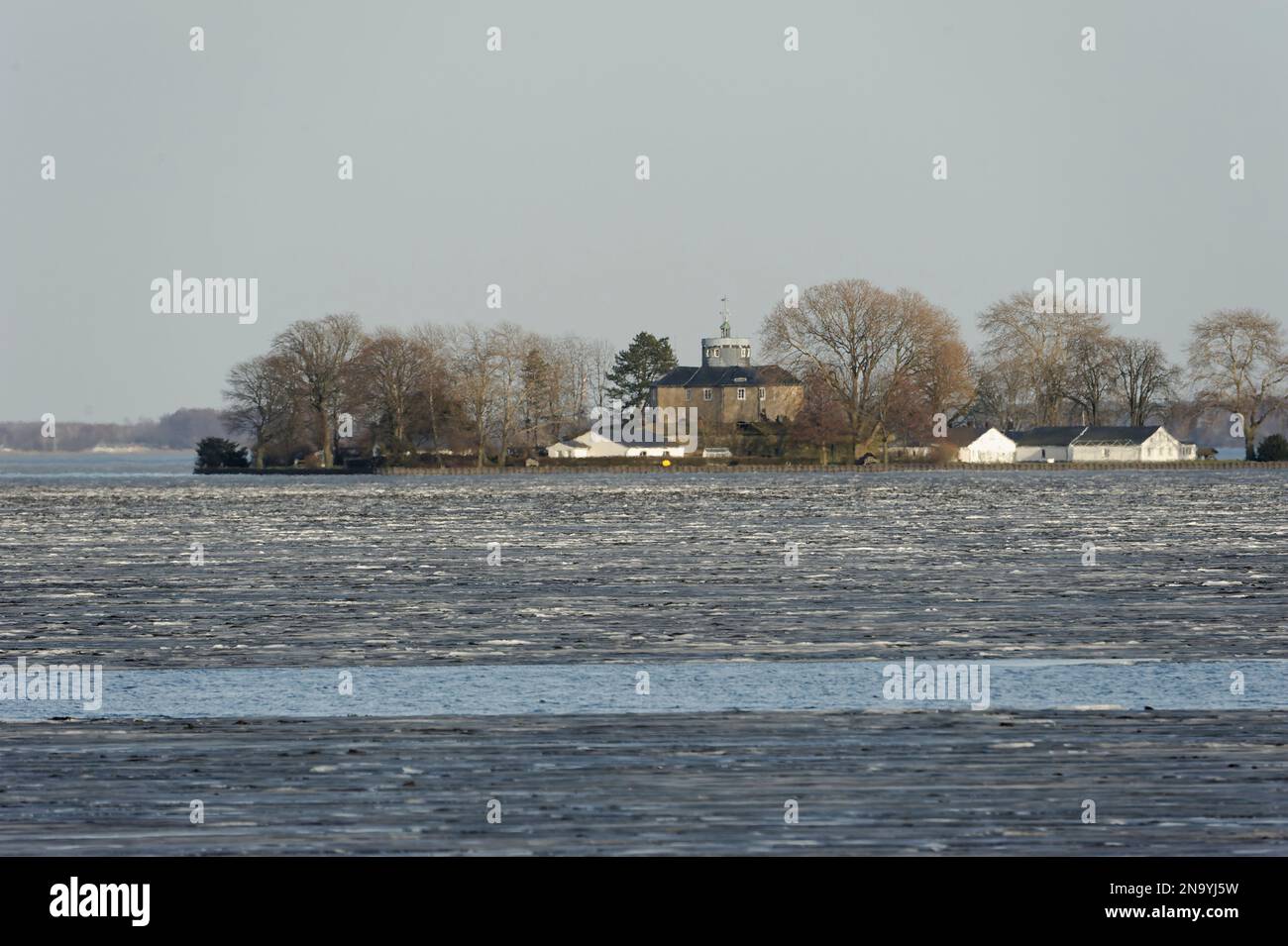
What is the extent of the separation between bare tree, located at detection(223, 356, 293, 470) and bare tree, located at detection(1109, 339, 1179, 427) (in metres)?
73.6

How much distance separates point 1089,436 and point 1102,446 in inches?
77.9

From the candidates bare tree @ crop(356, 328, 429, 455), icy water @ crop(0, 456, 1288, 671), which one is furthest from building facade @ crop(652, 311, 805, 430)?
icy water @ crop(0, 456, 1288, 671)

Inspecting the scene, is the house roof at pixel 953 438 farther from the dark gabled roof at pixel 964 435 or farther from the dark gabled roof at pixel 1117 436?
the dark gabled roof at pixel 1117 436

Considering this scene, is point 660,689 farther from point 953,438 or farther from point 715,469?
point 953,438

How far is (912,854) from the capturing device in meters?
8.03

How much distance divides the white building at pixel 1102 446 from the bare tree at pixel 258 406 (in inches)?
2591

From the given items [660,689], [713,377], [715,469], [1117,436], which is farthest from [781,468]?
[660,689]

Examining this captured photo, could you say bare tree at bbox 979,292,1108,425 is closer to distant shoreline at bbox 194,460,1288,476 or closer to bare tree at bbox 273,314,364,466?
distant shoreline at bbox 194,460,1288,476

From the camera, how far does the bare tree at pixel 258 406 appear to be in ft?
445

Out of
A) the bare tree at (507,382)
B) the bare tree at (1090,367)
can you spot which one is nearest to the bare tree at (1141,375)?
the bare tree at (1090,367)

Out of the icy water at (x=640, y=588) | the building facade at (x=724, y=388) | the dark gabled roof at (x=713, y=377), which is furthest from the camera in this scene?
the dark gabled roof at (x=713, y=377)
